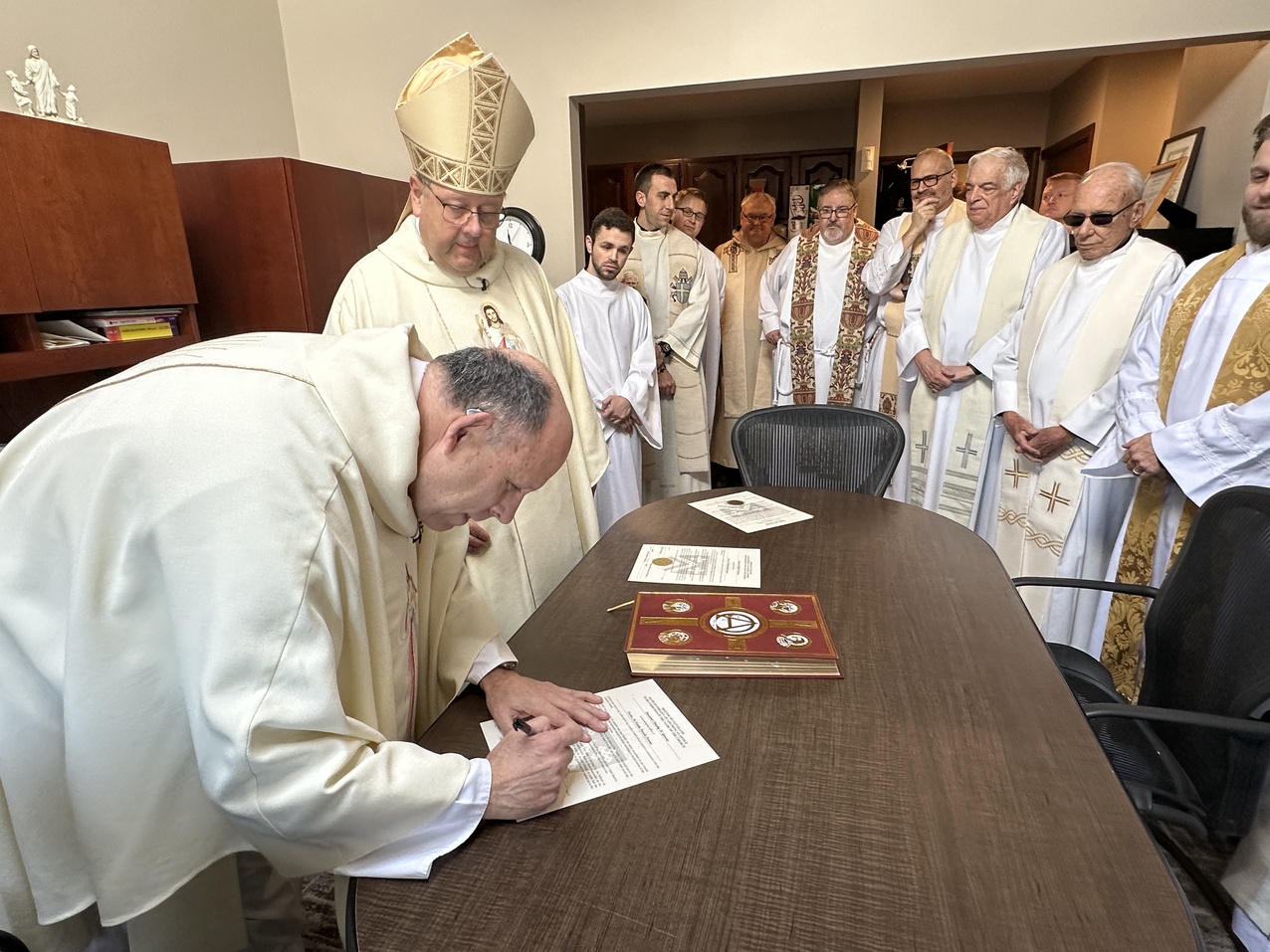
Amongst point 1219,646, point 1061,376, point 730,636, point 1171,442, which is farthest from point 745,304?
point 730,636

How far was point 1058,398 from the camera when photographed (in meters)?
2.75

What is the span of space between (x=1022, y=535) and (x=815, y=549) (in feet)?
5.21

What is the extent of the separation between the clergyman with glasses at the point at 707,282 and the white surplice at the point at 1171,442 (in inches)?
84.9

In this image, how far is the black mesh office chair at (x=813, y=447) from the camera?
2.58 m

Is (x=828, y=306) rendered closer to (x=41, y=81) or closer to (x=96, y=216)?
(x=96, y=216)

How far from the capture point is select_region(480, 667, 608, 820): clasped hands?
90 cm

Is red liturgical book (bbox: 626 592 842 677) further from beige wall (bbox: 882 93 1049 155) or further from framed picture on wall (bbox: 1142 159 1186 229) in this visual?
beige wall (bbox: 882 93 1049 155)

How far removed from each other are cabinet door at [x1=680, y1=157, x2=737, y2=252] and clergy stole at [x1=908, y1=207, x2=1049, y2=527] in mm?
4649

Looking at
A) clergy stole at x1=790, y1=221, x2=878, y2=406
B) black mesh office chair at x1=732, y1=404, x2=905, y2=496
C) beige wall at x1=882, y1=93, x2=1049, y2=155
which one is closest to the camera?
black mesh office chair at x1=732, y1=404, x2=905, y2=496

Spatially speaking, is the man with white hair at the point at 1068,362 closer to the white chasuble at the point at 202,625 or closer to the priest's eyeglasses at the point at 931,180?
the priest's eyeglasses at the point at 931,180

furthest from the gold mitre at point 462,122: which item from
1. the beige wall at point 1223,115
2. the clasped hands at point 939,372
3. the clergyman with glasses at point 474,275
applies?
the beige wall at point 1223,115

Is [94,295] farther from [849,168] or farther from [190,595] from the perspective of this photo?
[849,168]

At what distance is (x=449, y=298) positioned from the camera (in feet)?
6.87

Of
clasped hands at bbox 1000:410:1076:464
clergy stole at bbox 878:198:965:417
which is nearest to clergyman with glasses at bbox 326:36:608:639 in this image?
clasped hands at bbox 1000:410:1076:464
